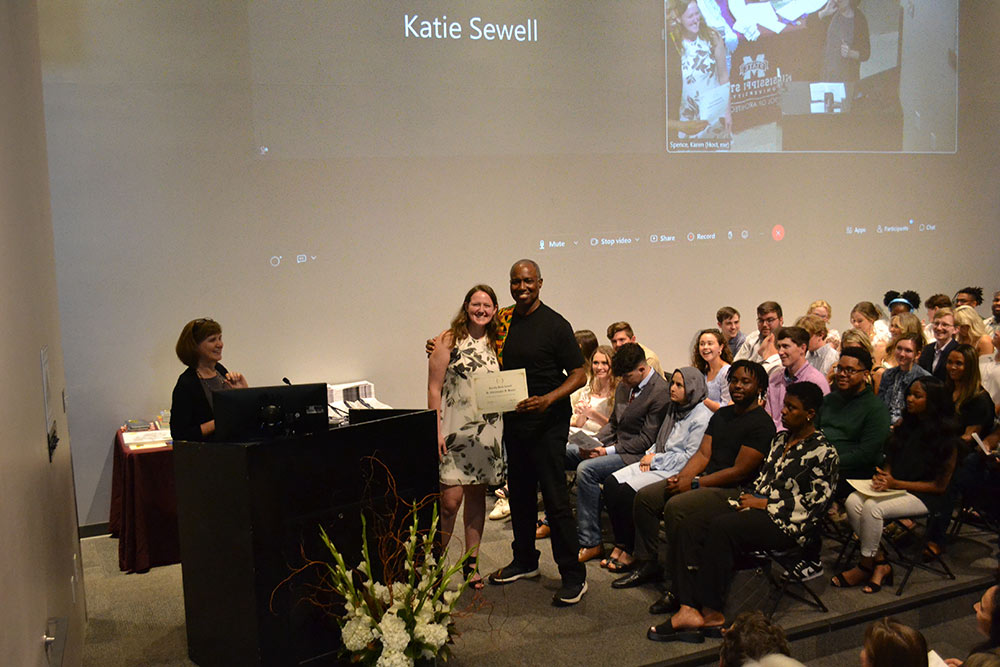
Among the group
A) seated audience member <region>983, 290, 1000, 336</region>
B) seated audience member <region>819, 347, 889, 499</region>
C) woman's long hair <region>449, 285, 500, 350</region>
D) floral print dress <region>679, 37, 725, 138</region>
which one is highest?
floral print dress <region>679, 37, 725, 138</region>

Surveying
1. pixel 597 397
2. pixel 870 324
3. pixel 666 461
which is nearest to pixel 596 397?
pixel 597 397

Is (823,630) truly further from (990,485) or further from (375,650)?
(375,650)

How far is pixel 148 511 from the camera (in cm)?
466

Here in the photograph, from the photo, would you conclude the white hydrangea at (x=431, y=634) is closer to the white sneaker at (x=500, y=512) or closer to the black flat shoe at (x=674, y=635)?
the black flat shoe at (x=674, y=635)

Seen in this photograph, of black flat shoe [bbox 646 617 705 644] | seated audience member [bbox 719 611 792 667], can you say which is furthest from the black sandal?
seated audience member [bbox 719 611 792 667]

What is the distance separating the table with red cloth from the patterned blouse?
307 centimetres

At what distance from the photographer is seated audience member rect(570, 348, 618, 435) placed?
540 centimetres

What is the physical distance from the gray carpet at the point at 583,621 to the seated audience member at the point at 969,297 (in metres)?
3.68

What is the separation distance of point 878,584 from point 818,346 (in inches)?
90.6

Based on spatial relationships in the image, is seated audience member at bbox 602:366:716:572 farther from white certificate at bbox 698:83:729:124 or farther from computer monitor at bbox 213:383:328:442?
white certificate at bbox 698:83:729:124

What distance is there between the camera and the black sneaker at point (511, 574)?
4.19m

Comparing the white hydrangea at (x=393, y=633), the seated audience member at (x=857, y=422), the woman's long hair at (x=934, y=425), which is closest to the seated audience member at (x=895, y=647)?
the white hydrangea at (x=393, y=633)

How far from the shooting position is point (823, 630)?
3.69 metres

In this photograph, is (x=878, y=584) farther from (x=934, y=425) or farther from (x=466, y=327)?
(x=466, y=327)
